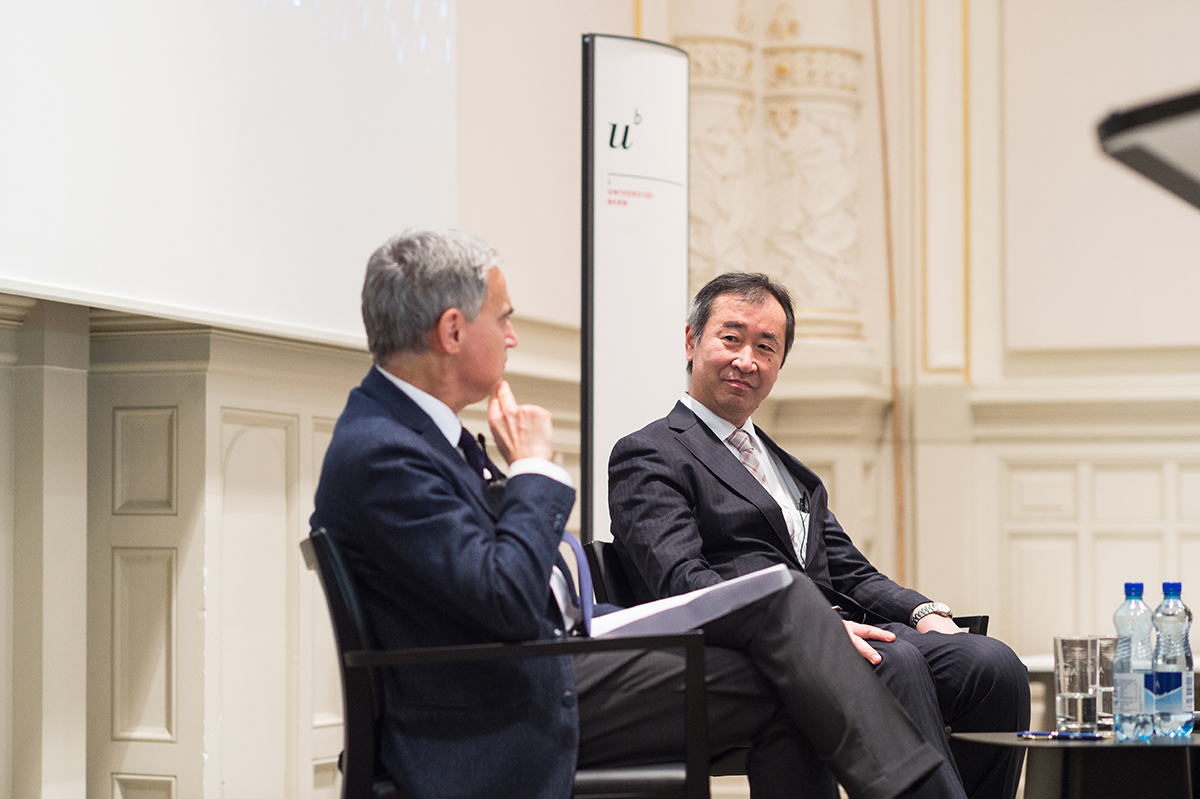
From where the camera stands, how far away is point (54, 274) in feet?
7.98

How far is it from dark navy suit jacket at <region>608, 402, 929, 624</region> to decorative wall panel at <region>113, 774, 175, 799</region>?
1190 mm

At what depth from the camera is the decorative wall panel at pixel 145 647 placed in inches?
116

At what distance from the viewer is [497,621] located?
174 cm

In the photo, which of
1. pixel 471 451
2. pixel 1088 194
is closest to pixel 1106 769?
pixel 471 451

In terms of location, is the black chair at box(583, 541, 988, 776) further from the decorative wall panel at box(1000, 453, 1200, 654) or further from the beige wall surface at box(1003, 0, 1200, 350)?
the beige wall surface at box(1003, 0, 1200, 350)

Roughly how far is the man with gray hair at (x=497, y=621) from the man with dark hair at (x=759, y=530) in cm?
34

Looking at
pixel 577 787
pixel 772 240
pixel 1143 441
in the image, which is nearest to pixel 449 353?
pixel 577 787

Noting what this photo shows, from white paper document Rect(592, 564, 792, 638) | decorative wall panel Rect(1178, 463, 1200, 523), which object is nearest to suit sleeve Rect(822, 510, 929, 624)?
white paper document Rect(592, 564, 792, 638)

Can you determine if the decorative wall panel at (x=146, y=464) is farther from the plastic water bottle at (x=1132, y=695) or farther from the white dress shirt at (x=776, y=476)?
the plastic water bottle at (x=1132, y=695)

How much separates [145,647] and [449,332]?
150 cm

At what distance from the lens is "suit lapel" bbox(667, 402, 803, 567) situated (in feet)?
8.38

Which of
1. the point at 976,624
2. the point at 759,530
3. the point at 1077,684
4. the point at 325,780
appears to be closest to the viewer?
the point at 1077,684

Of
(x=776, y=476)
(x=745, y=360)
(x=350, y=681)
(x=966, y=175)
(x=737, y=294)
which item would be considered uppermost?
(x=966, y=175)

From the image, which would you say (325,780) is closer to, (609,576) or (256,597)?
(256,597)
